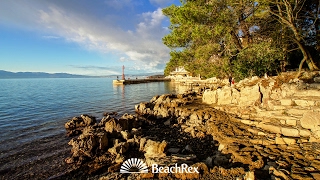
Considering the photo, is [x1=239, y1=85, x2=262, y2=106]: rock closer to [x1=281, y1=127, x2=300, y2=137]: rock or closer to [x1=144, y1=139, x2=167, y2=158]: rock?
[x1=281, y1=127, x2=300, y2=137]: rock

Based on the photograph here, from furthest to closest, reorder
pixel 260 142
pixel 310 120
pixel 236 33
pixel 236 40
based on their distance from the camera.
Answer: pixel 236 40 → pixel 236 33 → pixel 260 142 → pixel 310 120

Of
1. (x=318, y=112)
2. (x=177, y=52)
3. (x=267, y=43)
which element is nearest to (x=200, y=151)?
(x=318, y=112)

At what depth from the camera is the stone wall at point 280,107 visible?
21.3 feet

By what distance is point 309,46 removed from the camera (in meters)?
13.5

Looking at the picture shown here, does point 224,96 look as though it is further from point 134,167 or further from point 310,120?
point 134,167

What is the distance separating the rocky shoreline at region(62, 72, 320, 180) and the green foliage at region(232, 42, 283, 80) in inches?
178

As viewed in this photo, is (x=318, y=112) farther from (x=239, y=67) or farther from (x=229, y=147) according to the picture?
(x=239, y=67)

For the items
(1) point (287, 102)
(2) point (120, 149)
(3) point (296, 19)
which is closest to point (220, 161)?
(2) point (120, 149)

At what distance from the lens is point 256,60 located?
42.6ft

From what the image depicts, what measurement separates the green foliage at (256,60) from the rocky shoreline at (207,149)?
178 inches

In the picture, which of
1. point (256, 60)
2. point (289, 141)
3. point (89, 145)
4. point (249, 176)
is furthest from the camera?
point (256, 60)

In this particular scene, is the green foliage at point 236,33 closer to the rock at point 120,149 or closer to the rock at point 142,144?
the rock at point 142,144

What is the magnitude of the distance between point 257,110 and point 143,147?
233 inches

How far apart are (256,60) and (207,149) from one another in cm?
902
